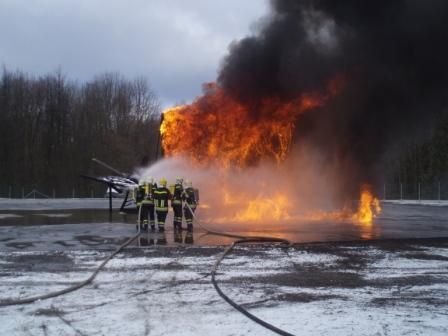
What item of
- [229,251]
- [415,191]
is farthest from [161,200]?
[415,191]

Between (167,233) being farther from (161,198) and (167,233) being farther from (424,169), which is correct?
(424,169)

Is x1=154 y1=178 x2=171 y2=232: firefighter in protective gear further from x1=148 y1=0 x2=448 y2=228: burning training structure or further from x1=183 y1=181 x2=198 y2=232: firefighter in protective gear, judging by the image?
x1=148 y1=0 x2=448 y2=228: burning training structure

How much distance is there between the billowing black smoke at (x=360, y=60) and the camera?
15789mm

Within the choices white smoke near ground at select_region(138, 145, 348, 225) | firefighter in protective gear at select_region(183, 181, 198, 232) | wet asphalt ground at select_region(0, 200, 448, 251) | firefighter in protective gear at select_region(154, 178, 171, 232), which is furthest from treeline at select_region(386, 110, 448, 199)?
firefighter in protective gear at select_region(154, 178, 171, 232)

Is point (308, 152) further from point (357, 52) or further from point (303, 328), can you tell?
point (303, 328)

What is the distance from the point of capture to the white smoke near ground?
19516mm

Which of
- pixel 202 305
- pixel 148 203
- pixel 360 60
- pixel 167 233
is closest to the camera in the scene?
pixel 202 305

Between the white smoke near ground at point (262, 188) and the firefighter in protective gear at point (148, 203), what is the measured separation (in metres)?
3.35

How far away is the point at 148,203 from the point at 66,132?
44.1m

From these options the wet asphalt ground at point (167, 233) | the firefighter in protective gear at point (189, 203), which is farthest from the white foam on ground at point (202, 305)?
the firefighter in protective gear at point (189, 203)

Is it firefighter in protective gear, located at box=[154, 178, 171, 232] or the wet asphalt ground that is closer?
the wet asphalt ground

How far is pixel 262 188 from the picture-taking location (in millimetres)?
20625

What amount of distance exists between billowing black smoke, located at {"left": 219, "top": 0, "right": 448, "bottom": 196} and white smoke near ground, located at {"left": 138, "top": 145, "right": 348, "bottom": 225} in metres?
3.50

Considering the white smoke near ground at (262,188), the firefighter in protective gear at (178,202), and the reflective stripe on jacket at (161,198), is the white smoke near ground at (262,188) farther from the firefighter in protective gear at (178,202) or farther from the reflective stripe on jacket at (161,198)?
the reflective stripe on jacket at (161,198)
